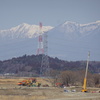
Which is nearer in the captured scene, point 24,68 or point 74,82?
point 74,82

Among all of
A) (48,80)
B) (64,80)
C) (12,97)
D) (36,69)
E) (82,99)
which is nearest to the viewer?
(82,99)

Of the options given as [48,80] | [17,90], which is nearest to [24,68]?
[48,80]

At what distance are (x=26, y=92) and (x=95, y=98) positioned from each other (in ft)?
56.3

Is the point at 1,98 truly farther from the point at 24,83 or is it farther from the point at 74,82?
the point at 74,82

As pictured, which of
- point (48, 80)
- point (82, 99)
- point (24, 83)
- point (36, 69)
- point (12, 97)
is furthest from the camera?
point (36, 69)

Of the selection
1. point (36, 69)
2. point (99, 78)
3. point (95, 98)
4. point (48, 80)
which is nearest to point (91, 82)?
point (99, 78)

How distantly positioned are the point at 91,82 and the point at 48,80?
13.5 metres

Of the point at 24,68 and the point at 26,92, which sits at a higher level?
the point at 24,68

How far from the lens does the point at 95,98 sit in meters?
60.2

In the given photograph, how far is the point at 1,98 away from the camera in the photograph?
199 feet

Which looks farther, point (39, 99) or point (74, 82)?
point (74, 82)

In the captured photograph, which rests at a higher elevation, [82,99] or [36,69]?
[36,69]

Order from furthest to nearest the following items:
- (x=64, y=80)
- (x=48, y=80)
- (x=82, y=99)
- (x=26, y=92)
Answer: (x=48, y=80)
(x=64, y=80)
(x=26, y=92)
(x=82, y=99)

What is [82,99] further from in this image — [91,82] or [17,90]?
[91,82]
